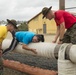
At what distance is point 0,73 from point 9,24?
1.07 metres

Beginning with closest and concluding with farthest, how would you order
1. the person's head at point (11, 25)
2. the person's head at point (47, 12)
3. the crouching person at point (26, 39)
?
the crouching person at point (26, 39)
the person's head at point (47, 12)
the person's head at point (11, 25)

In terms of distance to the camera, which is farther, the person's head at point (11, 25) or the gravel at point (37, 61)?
the person's head at point (11, 25)

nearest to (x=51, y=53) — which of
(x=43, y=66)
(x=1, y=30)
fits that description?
(x=43, y=66)

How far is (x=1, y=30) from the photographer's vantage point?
551 centimetres

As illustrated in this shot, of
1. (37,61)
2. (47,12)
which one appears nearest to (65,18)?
(47,12)

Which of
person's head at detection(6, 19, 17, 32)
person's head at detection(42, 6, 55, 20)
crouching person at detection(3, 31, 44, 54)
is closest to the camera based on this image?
crouching person at detection(3, 31, 44, 54)

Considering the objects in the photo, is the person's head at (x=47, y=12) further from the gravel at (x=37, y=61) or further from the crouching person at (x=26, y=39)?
the gravel at (x=37, y=61)

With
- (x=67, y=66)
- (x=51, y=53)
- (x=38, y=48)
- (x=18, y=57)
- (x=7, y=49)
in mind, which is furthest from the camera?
(x=18, y=57)

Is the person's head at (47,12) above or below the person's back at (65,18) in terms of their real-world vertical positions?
above

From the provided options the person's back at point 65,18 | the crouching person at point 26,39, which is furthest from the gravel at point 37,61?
the person's back at point 65,18

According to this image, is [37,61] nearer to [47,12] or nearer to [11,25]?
[11,25]

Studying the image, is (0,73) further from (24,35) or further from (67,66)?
(67,66)

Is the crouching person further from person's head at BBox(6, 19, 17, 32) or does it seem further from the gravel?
the gravel

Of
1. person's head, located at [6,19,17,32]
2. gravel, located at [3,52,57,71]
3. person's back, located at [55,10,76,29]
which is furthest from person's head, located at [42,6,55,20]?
gravel, located at [3,52,57,71]
